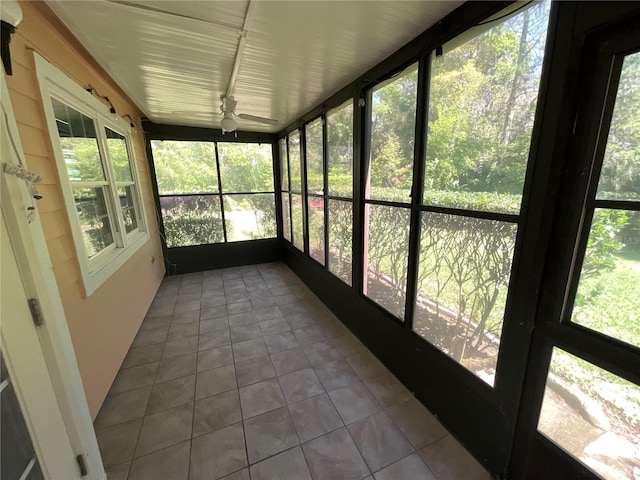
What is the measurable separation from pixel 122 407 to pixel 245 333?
107 centimetres

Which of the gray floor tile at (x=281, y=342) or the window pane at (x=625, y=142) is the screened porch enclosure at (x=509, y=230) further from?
the gray floor tile at (x=281, y=342)

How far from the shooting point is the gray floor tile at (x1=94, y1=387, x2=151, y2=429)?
1687mm

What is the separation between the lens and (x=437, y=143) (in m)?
1.52

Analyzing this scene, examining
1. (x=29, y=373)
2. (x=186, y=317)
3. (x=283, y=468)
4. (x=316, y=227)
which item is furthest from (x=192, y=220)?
(x=283, y=468)

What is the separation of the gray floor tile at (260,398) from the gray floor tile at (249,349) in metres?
0.35

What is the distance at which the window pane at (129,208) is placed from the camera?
2.90 m

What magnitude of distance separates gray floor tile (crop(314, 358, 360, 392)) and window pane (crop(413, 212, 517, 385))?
68 cm

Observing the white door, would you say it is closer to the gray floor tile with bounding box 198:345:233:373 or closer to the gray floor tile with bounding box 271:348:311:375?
the gray floor tile with bounding box 198:345:233:373

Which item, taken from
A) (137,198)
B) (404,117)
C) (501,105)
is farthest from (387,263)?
(137,198)

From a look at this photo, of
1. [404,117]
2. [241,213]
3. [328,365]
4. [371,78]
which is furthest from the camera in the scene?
[241,213]

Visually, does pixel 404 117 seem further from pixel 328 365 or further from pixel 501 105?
pixel 328 365

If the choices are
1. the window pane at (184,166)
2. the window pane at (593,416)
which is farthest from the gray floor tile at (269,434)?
the window pane at (184,166)

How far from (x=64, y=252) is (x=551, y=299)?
2.52 metres

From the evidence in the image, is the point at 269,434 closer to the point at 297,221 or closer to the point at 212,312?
the point at 212,312
